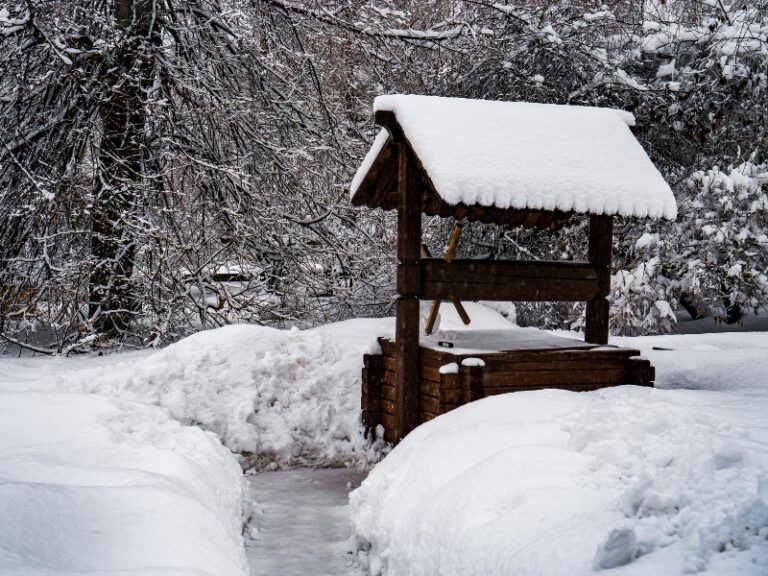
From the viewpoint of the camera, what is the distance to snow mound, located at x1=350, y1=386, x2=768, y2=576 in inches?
122

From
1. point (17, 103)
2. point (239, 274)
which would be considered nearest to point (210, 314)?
point (239, 274)

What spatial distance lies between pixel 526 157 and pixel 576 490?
4002 millimetres

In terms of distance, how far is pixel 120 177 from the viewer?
11.6m

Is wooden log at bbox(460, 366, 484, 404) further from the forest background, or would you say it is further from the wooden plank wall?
→ the forest background

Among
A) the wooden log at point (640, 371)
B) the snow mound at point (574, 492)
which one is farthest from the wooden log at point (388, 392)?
the wooden log at point (640, 371)

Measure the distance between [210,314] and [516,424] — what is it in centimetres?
793

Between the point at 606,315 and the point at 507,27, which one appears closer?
the point at 606,315

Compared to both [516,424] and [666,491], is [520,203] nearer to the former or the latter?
[516,424]

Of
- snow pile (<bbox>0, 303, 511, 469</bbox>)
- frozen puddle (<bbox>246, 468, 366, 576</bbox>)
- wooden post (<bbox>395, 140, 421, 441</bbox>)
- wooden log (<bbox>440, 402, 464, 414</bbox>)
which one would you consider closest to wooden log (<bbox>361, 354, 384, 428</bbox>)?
snow pile (<bbox>0, 303, 511, 469</bbox>)

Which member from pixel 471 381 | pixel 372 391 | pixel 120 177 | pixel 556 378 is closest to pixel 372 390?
pixel 372 391

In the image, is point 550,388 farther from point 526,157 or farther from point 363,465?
point 363,465

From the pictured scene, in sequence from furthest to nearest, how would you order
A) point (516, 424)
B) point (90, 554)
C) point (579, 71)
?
point (579, 71) → point (516, 424) → point (90, 554)

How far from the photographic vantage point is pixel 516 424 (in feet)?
18.1

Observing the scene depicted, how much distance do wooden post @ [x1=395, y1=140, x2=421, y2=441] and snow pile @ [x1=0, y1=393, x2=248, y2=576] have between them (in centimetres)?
162
